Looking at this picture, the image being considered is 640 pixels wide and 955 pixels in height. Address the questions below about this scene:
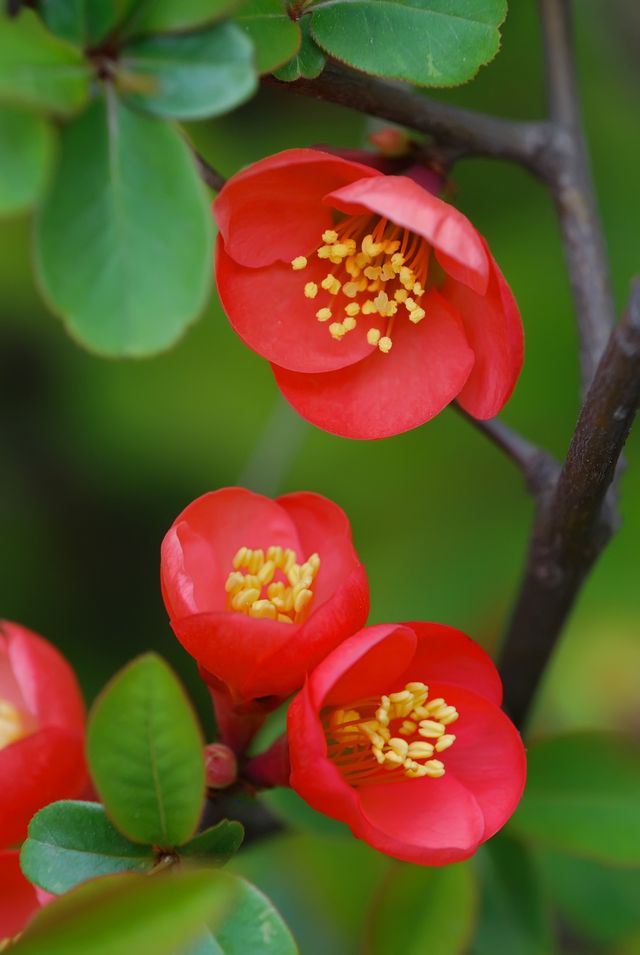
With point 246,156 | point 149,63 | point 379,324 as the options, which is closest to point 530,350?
point 246,156

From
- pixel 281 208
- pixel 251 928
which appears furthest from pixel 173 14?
pixel 251 928

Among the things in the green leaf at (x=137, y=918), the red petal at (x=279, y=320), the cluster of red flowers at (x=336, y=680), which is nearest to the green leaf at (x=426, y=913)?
the cluster of red flowers at (x=336, y=680)

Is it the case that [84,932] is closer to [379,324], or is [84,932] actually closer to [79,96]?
[79,96]

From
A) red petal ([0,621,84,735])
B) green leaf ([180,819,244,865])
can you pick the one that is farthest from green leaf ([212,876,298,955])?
red petal ([0,621,84,735])

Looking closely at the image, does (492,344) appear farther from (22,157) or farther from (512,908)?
(512,908)

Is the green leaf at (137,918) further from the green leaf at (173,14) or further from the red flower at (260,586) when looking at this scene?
the green leaf at (173,14)

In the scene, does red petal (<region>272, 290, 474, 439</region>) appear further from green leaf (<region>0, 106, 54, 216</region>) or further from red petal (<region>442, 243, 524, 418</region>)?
green leaf (<region>0, 106, 54, 216</region>)

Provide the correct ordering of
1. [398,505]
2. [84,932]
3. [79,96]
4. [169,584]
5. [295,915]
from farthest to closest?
[398,505] < [295,915] < [169,584] < [79,96] < [84,932]
